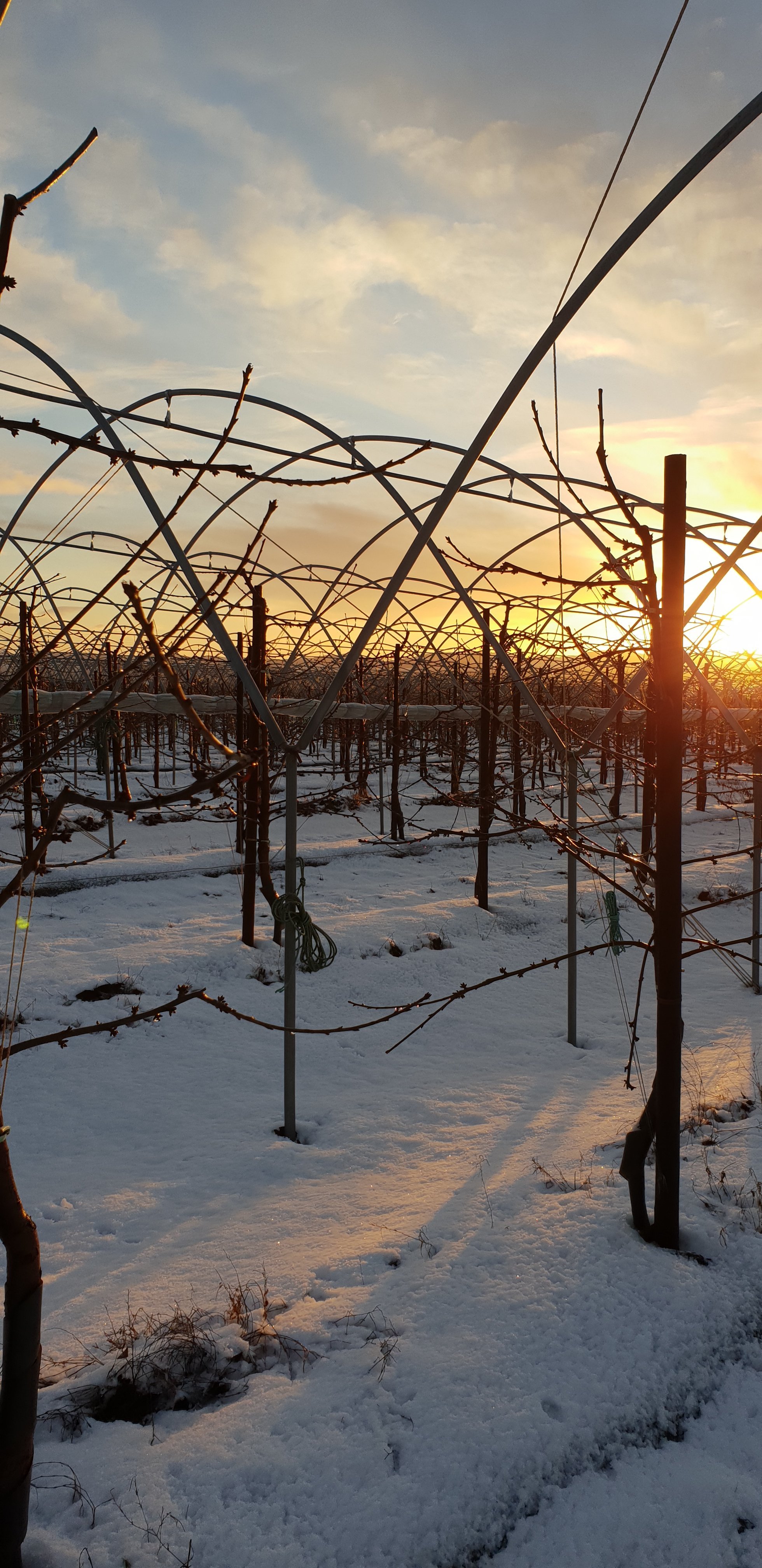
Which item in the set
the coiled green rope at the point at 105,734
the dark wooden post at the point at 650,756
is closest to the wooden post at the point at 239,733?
the coiled green rope at the point at 105,734

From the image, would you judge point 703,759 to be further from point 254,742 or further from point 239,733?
point 239,733

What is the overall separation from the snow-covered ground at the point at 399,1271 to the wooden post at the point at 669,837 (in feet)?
1.55

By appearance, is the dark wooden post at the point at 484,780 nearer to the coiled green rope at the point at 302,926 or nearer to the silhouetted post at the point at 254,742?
the silhouetted post at the point at 254,742

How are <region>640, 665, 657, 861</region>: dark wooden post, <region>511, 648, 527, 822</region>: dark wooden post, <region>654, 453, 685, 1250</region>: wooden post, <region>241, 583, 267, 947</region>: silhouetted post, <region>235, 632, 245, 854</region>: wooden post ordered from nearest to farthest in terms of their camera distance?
<region>654, 453, 685, 1250</region>: wooden post → <region>640, 665, 657, 861</region>: dark wooden post → <region>241, 583, 267, 947</region>: silhouetted post → <region>235, 632, 245, 854</region>: wooden post → <region>511, 648, 527, 822</region>: dark wooden post

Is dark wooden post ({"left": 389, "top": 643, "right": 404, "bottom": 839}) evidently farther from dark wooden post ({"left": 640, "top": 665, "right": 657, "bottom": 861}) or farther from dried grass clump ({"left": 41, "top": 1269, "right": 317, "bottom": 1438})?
dried grass clump ({"left": 41, "top": 1269, "right": 317, "bottom": 1438})

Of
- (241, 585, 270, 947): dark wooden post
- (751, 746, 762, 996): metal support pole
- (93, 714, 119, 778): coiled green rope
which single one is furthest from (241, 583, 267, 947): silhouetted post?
(751, 746, 762, 996): metal support pole

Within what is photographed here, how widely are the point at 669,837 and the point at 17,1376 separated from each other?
87.3 inches

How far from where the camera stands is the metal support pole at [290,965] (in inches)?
162

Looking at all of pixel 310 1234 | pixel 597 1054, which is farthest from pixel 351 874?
pixel 310 1234

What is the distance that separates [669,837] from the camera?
110 inches

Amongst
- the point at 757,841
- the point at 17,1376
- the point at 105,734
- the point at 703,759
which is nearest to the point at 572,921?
the point at 703,759

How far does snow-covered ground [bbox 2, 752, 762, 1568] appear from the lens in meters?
1.97

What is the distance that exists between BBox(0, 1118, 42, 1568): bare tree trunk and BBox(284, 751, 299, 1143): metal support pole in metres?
2.29

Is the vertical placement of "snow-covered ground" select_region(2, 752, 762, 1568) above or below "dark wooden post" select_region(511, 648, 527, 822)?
below
